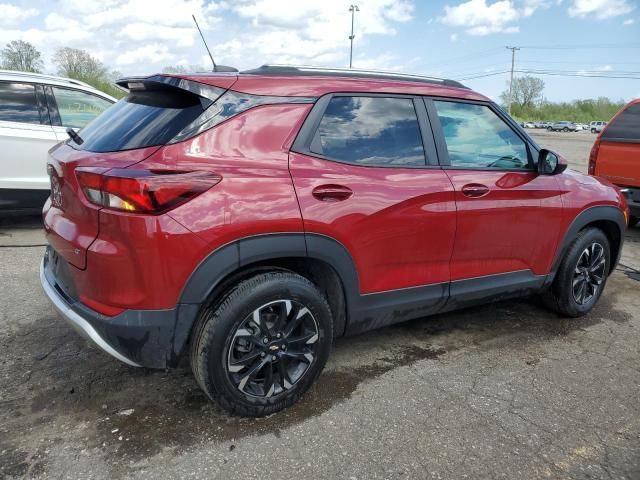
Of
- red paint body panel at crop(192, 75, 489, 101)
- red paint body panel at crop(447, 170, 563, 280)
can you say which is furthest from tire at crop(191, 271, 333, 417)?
red paint body panel at crop(447, 170, 563, 280)

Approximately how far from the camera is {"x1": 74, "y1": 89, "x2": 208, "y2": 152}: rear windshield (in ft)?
7.96

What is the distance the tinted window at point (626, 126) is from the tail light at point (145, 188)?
6448mm

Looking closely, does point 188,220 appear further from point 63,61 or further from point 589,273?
point 63,61

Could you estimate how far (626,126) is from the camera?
6.87m

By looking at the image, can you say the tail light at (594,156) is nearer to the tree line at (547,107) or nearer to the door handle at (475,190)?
the door handle at (475,190)

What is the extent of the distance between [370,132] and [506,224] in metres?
1.17

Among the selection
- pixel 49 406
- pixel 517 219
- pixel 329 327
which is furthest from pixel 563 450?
pixel 49 406

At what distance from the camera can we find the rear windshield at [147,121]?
7.96ft

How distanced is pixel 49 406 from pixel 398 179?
223 centimetres

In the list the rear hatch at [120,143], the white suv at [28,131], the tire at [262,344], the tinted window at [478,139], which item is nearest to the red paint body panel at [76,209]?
the rear hatch at [120,143]

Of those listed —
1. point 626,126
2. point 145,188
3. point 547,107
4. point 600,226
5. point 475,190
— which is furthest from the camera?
point 547,107

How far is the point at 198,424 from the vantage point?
8.56ft

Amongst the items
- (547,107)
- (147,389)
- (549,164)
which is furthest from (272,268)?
(547,107)

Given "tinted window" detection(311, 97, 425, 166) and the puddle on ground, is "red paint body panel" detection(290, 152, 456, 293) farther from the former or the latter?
the puddle on ground
